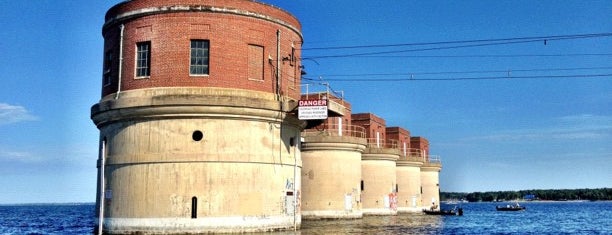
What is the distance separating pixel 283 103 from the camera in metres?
26.8

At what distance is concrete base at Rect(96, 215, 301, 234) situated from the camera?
24.3m

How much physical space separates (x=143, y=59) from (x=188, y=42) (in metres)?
2.26

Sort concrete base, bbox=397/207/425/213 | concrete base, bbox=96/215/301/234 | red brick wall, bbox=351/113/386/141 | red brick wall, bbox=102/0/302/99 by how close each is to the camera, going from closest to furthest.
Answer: concrete base, bbox=96/215/301/234
red brick wall, bbox=102/0/302/99
red brick wall, bbox=351/113/386/141
concrete base, bbox=397/207/425/213

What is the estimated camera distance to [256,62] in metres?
27.0

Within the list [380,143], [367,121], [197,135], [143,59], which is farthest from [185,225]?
[380,143]

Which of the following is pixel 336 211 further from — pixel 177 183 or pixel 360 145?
pixel 177 183

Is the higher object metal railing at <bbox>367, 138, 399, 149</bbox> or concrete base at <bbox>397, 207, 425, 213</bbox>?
metal railing at <bbox>367, 138, 399, 149</bbox>

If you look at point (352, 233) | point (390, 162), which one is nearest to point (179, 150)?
point (352, 233)

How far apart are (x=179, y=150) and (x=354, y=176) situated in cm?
2101

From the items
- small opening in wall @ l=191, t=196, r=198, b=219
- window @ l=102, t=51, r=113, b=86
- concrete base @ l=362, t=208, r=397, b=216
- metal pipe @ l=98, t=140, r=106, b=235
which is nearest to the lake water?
concrete base @ l=362, t=208, r=397, b=216

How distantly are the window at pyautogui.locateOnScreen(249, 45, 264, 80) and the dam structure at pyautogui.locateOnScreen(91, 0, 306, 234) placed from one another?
0.15 ft

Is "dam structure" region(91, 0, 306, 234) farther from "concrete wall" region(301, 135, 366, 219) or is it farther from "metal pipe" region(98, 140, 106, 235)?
"concrete wall" region(301, 135, 366, 219)

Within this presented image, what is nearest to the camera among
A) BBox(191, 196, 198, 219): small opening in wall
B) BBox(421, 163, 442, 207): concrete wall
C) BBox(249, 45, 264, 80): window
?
BBox(191, 196, 198, 219): small opening in wall

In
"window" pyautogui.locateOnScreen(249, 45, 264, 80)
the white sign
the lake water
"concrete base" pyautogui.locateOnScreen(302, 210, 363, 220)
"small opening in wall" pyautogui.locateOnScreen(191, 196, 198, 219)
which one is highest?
"window" pyautogui.locateOnScreen(249, 45, 264, 80)
